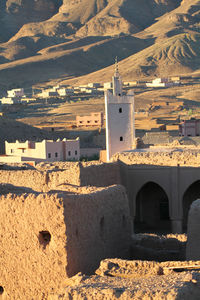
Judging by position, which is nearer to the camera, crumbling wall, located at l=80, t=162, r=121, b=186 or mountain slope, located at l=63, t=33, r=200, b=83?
crumbling wall, located at l=80, t=162, r=121, b=186

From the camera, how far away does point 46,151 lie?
1501 inches

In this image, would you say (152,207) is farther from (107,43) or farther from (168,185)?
(107,43)

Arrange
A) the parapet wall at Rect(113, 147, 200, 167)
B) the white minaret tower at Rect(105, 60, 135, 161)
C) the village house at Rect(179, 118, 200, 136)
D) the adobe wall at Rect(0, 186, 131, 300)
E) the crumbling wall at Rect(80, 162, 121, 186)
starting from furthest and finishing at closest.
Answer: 1. the village house at Rect(179, 118, 200, 136)
2. the white minaret tower at Rect(105, 60, 135, 161)
3. the parapet wall at Rect(113, 147, 200, 167)
4. the crumbling wall at Rect(80, 162, 121, 186)
5. the adobe wall at Rect(0, 186, 131, 300)

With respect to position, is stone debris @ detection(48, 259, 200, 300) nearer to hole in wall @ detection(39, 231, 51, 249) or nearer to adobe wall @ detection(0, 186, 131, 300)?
adobe wall @ detection(0, 186, 131, 300)

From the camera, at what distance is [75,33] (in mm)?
188250

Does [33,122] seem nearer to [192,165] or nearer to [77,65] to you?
[192,165]

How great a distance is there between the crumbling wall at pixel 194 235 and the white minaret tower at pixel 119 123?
16.6 metres

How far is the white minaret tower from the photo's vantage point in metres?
29.2

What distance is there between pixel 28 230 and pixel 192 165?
26.7 feet

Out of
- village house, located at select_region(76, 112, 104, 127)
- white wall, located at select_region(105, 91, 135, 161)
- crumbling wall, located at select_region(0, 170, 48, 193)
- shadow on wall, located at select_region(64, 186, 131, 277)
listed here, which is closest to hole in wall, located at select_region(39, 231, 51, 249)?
shadow on wall, located at select_region(64, 186, 131, 277)

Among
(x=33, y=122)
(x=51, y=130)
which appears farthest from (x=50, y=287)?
(x=33, y=122)

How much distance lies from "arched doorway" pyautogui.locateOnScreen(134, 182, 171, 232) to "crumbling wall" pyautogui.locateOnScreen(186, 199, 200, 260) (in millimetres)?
7875

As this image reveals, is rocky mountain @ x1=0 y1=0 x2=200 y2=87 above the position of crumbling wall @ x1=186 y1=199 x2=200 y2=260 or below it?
above

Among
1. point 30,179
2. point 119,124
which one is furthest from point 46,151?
point 30,179
